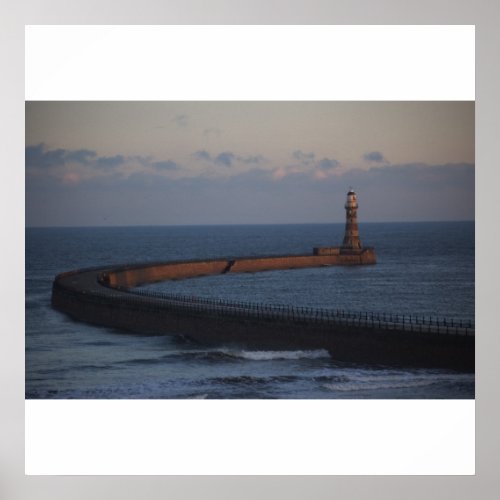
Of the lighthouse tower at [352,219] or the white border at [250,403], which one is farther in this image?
the lighthouse tower at [352,219]

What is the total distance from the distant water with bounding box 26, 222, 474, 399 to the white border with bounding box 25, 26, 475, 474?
11 centimetres

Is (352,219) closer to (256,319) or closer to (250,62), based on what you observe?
(256,319)

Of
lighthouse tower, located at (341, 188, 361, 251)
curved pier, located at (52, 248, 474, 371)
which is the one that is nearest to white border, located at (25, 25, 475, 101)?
lighthouse tower, located at (341, 188, 361, 251)

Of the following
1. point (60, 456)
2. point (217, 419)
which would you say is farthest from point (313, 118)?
point (60, 456)

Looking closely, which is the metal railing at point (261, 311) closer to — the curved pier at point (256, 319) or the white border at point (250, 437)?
the curved pier at point (256, 319)

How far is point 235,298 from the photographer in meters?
7.35

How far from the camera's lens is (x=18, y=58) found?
661cm

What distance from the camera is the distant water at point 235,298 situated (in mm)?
6750

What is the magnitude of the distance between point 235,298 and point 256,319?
224mm

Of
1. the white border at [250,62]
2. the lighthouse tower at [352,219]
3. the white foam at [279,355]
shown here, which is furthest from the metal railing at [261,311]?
the white border at [250,62]

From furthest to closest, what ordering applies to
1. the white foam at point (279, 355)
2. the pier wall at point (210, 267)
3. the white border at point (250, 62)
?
1. the pier wall at point (210, 267)
2. the white foam at point (279, 355)
3. the white border at point (250, 62)

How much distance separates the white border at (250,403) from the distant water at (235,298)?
11 centimetres

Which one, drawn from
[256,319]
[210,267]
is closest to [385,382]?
[256,319]

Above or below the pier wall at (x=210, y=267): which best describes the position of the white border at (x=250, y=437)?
below
